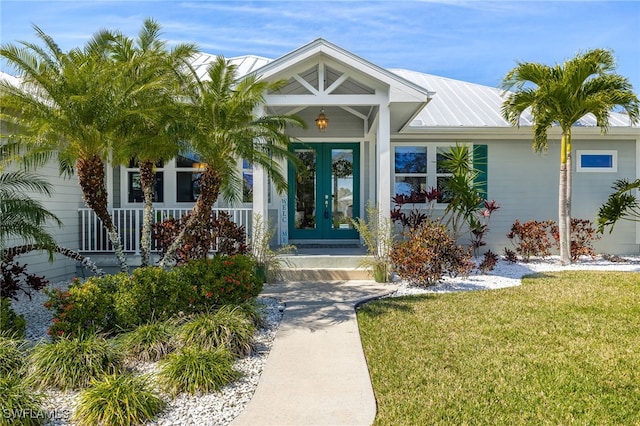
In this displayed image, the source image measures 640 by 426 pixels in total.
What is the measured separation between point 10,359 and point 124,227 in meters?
5.87

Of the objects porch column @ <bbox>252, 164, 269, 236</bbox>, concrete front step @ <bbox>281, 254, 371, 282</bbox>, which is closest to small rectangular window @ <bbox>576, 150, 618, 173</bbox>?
concrete front step @ <bbox>281, 254, 371, 282</bbox>

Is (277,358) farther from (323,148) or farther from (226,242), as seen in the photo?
(323,148)

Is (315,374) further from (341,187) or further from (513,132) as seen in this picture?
(513,132)

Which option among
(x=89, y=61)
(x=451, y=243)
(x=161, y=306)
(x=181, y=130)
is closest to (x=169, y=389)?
(x=161, y=306)

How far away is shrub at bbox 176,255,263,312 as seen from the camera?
567cm

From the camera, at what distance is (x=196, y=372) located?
152 inches

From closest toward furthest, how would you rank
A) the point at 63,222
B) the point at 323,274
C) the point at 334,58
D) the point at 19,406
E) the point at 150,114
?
the point at 19,406 → the point at 150,114 → the point at 334,58 → the point at 323,274 → the point at 63,222

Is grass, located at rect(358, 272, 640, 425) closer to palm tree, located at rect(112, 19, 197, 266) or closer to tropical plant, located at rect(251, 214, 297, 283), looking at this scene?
tropical plant, located at rect(251, 214, 297, 283)

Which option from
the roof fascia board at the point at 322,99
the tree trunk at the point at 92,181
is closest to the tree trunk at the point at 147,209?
the tree trunk at the point at 92,181

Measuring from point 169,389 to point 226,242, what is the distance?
4523 mm

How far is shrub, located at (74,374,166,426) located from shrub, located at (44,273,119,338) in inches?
60.4

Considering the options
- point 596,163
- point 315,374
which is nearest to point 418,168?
point 596,163

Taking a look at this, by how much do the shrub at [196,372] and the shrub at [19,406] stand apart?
3.03ft

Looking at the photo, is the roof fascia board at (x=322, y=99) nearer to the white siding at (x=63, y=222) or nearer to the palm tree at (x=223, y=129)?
the palm tree at (x=223, y=129)
